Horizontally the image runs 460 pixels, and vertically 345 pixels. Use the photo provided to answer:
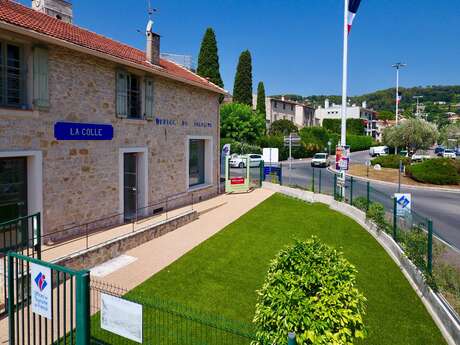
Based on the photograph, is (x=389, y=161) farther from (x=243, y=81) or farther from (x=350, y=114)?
(x=350, y=114)

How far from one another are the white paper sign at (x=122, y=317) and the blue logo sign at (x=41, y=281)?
917mm

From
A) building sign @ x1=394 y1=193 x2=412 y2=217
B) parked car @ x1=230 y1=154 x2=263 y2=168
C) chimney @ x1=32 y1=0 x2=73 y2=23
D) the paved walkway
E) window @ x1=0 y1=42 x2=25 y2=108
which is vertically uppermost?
chimney @ x1=32 y1=0 x2=73 y2=23

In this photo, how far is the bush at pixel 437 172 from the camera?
Answer: 2745cm

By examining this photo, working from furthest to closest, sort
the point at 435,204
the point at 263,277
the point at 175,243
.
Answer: the point at 435,204, the point at 175,243, the point at 263,277

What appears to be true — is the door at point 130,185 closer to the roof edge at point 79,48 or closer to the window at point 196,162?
the roof edge at point 79,48

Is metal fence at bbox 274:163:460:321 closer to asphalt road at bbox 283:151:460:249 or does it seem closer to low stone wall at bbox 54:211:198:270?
asphalt road at bbox 283:151:460:249

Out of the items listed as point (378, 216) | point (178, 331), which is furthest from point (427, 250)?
point (178, 331)

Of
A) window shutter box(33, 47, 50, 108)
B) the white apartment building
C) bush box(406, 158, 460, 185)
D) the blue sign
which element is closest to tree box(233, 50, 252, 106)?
bush box(406, 158, 460, 185)

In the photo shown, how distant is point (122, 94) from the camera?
13133 mm

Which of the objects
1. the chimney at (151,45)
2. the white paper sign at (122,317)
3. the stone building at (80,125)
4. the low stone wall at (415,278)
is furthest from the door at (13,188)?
the low stone wall at (415,278)

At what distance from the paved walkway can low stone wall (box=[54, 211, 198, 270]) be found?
0.19 m

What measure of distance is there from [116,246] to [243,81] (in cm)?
4904

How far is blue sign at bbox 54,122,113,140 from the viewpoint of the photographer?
1081cm

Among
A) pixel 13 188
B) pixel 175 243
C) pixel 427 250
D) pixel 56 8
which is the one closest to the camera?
pixel 427 250
